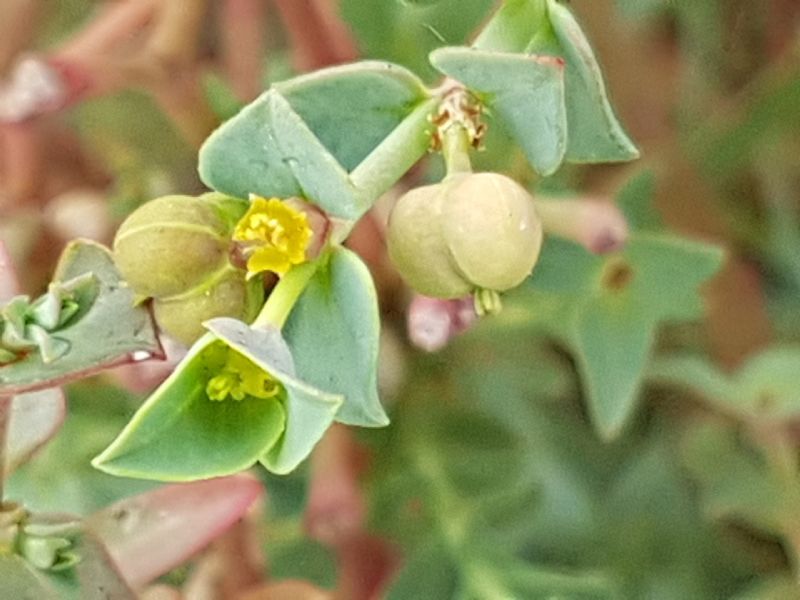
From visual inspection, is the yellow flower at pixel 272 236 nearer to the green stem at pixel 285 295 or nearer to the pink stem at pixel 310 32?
the green stem at pixel 285 295

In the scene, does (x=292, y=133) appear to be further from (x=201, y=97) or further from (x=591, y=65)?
(x=201, y=97)

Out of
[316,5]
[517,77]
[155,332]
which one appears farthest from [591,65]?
[316,5]

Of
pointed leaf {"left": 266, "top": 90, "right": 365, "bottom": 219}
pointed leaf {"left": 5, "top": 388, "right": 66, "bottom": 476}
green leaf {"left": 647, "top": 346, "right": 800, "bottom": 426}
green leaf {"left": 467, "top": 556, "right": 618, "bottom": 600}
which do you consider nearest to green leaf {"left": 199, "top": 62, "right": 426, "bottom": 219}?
pointed leaf {"left": 266, "top": 90, "right": 365, "bottom": 219}

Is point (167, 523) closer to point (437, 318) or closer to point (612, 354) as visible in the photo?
point (437, 318)

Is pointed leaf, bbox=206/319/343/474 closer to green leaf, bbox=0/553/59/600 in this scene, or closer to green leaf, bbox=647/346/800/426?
green leaf, bbox=0/553/59/600

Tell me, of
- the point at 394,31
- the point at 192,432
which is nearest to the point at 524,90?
the point at 192,432
